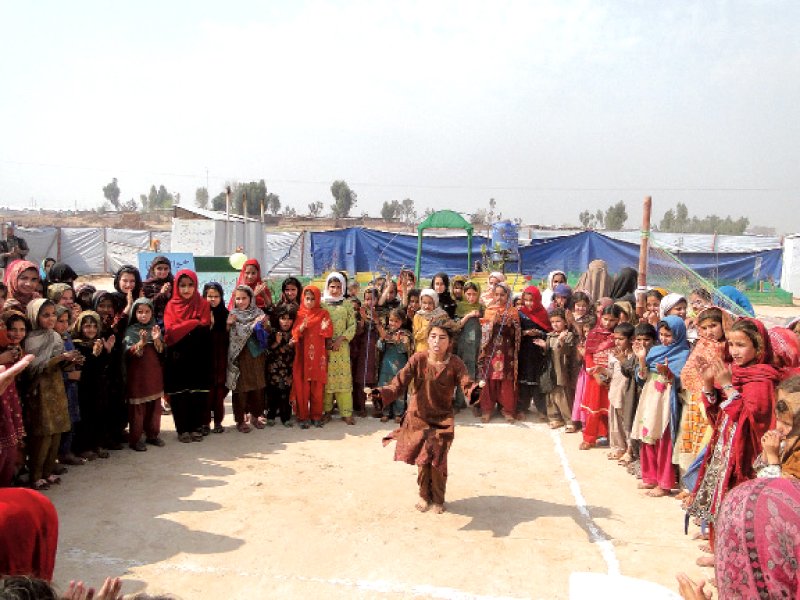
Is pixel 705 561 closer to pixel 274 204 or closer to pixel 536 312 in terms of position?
pixel 536 312

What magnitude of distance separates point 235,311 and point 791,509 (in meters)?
5.68

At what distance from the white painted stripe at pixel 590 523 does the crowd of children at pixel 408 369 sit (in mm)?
524

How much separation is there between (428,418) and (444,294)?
2.79 m

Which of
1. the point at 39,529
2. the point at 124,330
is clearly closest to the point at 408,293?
the point at 124,330

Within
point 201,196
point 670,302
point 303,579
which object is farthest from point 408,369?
point 201,196

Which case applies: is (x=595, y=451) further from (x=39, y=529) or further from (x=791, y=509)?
(x=39, y=529)

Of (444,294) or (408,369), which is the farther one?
(444,294)

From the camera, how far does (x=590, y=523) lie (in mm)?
4426

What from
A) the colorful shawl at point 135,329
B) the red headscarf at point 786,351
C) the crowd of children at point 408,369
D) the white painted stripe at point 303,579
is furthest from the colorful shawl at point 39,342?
the red headscarf at point 786,351

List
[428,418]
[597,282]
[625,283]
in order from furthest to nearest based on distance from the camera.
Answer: [597,282]
[625,283]
[428,418]

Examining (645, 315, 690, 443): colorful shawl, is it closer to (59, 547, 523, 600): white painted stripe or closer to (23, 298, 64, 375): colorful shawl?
(59, 547, 523, 600): white painted stripe

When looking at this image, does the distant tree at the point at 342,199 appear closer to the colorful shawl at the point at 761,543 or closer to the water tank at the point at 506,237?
the water tank at the point at 506,237

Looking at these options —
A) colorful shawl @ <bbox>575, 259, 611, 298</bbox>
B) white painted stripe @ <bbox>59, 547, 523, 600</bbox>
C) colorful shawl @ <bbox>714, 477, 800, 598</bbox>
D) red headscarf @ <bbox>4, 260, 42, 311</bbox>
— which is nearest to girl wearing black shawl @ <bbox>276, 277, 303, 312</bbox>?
red headscarf @ <bbox>4, 260, 42, 311</bbox>

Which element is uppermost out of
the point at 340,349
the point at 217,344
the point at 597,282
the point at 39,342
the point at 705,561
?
the point at 597,282
